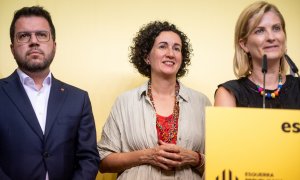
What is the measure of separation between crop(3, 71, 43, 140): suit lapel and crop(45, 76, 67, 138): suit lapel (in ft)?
0.17

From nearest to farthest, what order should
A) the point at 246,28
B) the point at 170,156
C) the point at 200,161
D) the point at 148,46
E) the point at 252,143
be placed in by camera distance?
the point at 252,143 < the point at 246,28 < the point at 170,156 < the point at 200,161 < the point at 148,46

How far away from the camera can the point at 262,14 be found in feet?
5.08

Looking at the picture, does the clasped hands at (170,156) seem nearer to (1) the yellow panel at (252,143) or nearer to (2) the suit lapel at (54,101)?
(2) the suit lapel at (54,101)

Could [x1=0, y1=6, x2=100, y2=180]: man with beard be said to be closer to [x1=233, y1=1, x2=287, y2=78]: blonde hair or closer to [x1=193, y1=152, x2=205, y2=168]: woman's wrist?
[x1=193, y1=152, x2=205, y2=168]: woman's wrist

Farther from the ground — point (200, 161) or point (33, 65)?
point (33, 65)

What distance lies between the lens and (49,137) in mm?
1655

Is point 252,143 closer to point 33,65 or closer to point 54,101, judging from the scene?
point 54,101

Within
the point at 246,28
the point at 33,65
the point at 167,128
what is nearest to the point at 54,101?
the point at 33,65

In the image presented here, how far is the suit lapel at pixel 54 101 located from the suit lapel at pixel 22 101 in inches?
2.1

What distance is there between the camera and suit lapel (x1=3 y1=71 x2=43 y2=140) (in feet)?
5.36

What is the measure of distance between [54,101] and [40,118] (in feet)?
0.33

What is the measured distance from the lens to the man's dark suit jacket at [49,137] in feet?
5.24

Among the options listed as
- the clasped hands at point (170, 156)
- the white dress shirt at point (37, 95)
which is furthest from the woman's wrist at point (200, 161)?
the white dress shirt at point (37, 95)

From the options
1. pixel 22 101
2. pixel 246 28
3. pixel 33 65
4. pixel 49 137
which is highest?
pixel 246 28
